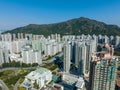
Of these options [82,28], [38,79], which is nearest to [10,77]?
[38,79]

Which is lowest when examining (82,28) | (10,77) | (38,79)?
(10,77)

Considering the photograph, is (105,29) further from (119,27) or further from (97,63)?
(97,63)

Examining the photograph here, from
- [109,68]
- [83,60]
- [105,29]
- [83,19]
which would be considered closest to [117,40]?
[83,60]

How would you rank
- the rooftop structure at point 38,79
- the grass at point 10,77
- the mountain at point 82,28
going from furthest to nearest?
the mountain at point 82,28, the grass at point 10,77, the rooftop structure at point 38,79

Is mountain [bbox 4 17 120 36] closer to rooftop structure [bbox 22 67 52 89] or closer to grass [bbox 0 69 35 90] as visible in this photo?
grass [bbox 0 69 35 90]

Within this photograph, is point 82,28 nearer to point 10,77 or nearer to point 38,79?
point 10,77

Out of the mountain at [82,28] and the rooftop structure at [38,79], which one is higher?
the mountain at [82,28]

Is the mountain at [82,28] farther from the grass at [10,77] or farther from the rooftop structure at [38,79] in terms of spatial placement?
the rooftop structure at [38,79]

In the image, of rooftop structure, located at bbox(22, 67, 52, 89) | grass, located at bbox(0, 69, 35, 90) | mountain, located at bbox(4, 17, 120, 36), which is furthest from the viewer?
mountain, located at bbox(4, 17, 120, 36)

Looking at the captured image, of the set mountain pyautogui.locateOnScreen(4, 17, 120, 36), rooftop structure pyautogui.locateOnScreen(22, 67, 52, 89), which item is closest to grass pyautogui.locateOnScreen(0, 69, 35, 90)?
rooftop structure pyautogui.locateOnScreen(22, 67, 52, 89)

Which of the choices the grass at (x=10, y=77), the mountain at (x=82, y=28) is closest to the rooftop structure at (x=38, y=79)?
the grass at (x=10, y=77)

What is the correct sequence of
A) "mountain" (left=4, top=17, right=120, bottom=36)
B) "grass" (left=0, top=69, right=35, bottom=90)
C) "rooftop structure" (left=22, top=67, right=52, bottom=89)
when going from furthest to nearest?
"mountain" (left=4, top=17, right=120, bottom=36) → "grass" (left=0, top=69, right=35, bottom=90) → "rooftop structure" (left=22, top=67, right=52, bottom=89)
